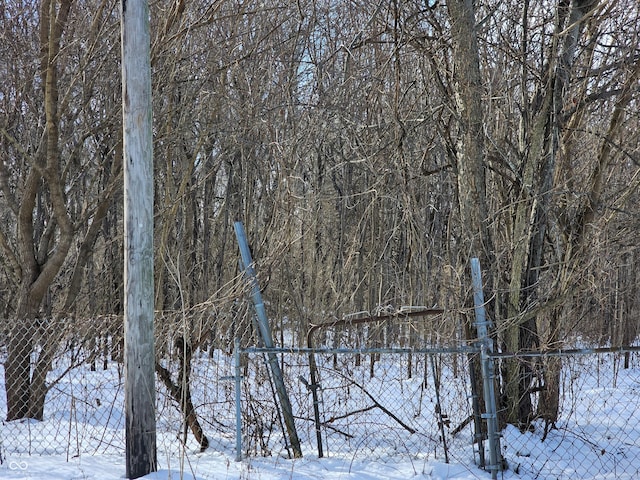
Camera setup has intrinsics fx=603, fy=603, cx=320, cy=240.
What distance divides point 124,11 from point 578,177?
5.40 m

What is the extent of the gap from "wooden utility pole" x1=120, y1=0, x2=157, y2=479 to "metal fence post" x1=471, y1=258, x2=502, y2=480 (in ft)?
8.67

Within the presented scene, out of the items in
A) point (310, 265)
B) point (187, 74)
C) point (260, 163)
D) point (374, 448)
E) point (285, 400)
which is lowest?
point (374, 448)

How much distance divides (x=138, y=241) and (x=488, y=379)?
300 centimetres

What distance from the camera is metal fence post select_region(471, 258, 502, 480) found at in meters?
4.94

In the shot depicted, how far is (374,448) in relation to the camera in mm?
5926

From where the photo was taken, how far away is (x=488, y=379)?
16.3 feet

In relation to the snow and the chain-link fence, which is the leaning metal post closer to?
the chain-link fence

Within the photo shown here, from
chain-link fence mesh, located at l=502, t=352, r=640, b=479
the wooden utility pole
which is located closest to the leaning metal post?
the wooden utility pole

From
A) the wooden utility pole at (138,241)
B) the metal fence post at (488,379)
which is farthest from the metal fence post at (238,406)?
the metal fence post at (488,379)

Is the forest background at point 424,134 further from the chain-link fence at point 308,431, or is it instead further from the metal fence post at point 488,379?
the metal fence post at point 488,379

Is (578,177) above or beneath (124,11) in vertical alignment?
beneath

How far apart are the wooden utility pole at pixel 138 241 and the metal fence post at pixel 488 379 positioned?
2.64 m

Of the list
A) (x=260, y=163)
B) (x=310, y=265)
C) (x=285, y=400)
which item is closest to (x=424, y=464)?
(x=285, y=400)

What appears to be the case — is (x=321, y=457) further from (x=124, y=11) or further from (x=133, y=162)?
(x=124, y=11)
